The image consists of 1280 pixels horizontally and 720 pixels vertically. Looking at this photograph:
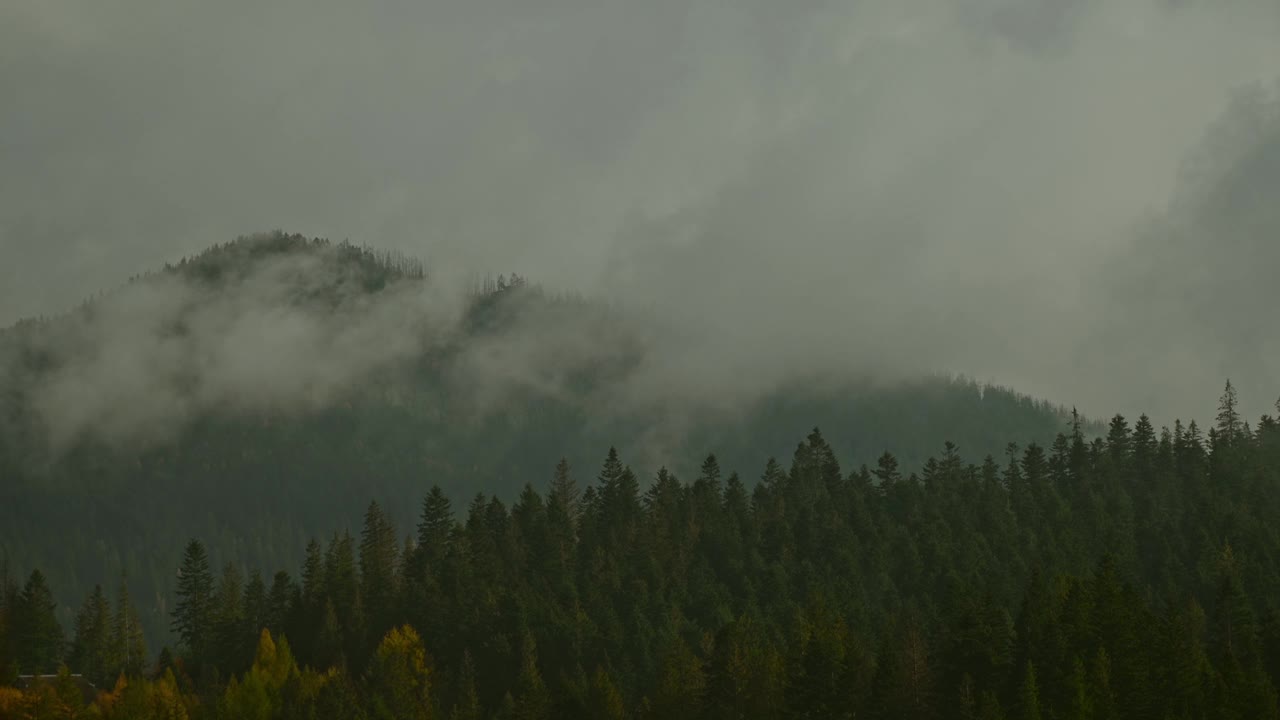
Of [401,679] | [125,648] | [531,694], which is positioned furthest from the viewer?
[125,648]

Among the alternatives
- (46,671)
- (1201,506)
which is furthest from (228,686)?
(1201,506)

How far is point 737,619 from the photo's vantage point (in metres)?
158

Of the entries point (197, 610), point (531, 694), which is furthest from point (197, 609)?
point (531, 694)

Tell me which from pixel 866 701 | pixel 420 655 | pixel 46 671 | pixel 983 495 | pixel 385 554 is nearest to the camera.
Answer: pixel 866 701

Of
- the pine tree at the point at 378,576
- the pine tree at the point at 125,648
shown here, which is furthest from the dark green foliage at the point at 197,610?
the pine tree at the point at 378,576

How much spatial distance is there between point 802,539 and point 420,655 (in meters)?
53.8

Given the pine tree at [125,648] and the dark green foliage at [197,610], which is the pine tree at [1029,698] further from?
the dark green foliage at [197,610]

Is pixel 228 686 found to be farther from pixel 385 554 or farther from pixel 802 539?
pixel 802 539

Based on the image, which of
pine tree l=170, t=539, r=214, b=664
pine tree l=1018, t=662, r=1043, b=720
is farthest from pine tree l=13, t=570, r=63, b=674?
pine tree l=1018, t=662, r=1043, b=720

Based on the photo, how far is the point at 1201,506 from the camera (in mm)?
187000

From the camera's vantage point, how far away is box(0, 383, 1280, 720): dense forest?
12112cm

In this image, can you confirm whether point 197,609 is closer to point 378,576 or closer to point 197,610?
point 197,610

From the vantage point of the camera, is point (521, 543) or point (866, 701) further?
point (521, 543)

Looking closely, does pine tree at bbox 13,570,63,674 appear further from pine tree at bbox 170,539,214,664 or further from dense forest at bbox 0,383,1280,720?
pine tree at bbox 170,539,214,664
